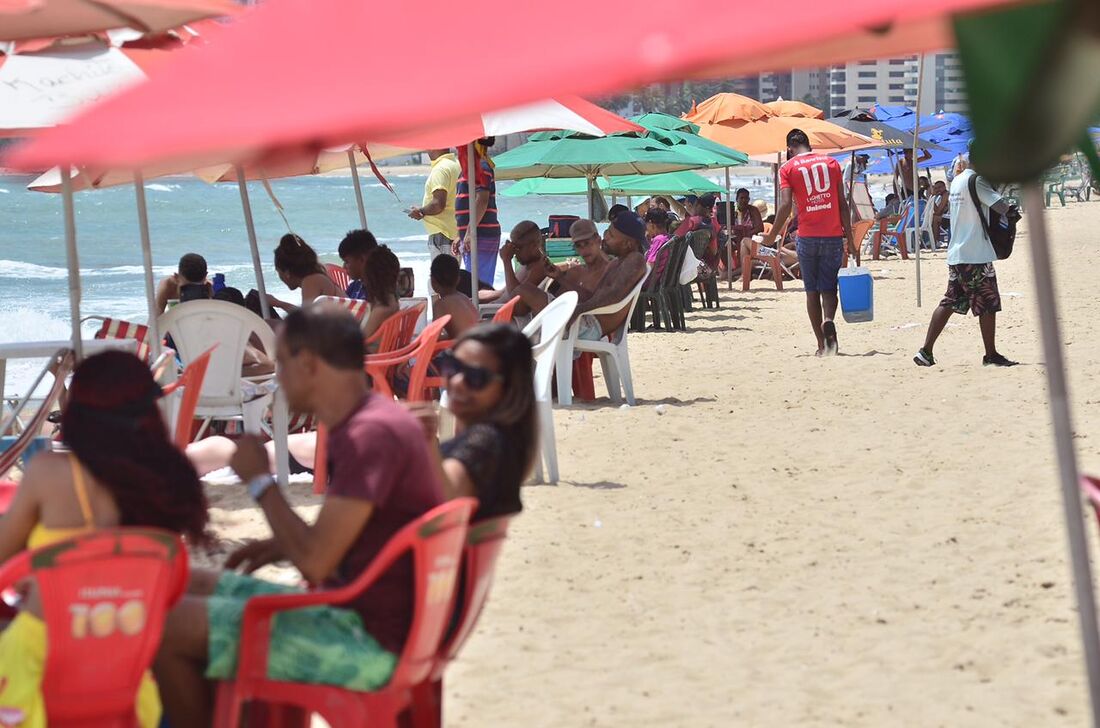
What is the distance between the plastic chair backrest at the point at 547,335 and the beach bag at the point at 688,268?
736cm

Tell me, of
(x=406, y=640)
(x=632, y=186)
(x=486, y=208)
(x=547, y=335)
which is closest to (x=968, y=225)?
(x=486, y=208)

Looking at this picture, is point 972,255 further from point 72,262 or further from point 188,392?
point 72,262

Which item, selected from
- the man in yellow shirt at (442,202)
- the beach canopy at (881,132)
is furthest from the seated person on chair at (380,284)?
the beach canopy at (881,132)

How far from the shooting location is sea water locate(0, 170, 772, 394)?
22.9 m

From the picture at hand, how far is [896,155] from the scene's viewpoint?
93.0 ft

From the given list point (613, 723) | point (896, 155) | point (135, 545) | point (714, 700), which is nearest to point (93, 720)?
point (135, 545)

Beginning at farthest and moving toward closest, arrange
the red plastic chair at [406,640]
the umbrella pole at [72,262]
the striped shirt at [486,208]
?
the striped shirt at [486,208] < the umbrella pole at [72,262] < the red plastic chair at [406,640]

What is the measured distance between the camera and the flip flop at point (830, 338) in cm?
1101

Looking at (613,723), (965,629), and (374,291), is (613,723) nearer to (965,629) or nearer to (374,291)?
(965,629)

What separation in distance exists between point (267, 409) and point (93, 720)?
4.31m

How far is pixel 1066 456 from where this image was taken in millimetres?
2488

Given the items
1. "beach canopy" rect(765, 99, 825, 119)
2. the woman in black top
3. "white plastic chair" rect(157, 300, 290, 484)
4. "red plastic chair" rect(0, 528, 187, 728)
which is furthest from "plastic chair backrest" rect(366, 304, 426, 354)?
"beach canopy" rect(765, 99, 825, 119)

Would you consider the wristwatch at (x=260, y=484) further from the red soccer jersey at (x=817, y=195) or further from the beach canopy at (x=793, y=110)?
the beach canopy at (x=793, y=110)

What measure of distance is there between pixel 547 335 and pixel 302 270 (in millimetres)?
1883
